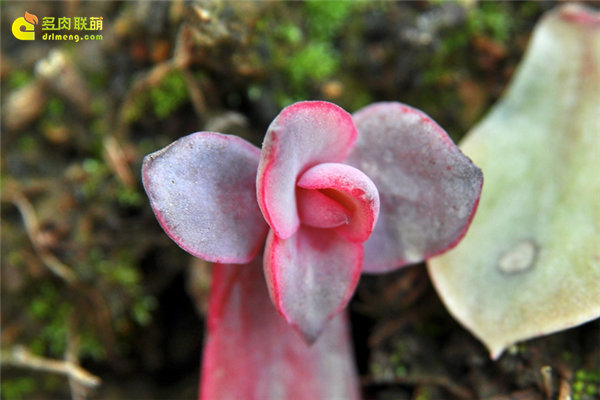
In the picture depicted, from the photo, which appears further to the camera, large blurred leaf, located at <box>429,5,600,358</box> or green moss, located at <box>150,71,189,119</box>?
green moss, located at <box>150,71,189,119</box>

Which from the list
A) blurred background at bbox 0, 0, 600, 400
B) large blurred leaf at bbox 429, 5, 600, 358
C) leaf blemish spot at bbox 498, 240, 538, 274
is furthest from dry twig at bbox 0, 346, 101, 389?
leaf blemish spot at bbox 498, 240, 538, 274

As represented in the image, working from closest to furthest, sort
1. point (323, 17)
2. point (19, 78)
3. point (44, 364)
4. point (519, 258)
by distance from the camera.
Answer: point (519, 258) < point (44, 364) < point (323, 17) < point (19, 78)

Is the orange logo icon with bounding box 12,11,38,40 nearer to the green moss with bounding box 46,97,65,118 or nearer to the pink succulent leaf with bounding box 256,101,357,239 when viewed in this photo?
the green moss with bounding box 46,97,65,118

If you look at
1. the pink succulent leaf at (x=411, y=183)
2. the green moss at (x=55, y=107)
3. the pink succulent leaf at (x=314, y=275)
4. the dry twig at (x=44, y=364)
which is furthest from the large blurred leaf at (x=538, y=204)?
the green moss at (x=55, y=107)

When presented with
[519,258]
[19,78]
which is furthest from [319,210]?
[19,78]

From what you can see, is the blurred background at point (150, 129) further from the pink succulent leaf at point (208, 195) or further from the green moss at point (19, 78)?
the pink succulent leaf at point (208, 195)

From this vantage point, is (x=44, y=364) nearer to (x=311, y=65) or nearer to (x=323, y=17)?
(x=311, y=65)
